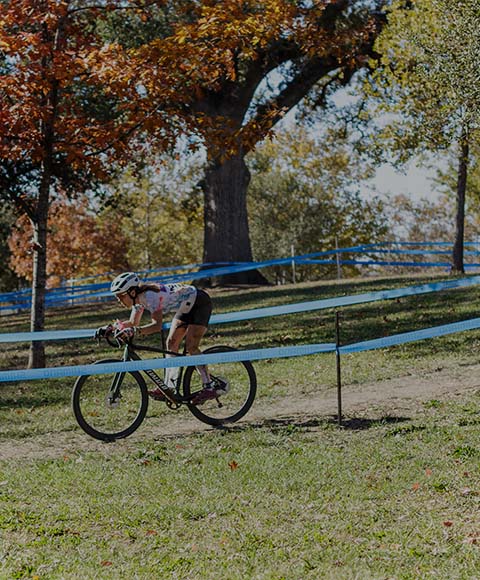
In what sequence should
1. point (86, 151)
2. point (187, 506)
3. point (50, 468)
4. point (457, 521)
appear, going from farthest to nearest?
point (86, 151) → point (50, 468) → point (187, 506) → point (457, 521)

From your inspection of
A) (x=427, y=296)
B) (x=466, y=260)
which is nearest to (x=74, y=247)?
(x=466, y=260)

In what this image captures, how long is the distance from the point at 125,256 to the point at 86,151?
35.4 meters

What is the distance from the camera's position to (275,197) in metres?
49.2

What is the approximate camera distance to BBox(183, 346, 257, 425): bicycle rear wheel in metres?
8.99

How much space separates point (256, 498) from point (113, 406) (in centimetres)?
254

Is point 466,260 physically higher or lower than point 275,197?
lower

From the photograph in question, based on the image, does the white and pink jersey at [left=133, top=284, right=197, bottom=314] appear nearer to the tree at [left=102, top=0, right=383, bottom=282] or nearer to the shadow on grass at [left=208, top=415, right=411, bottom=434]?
the shadow on grass at [left=208, top=415, right=411, bottom=434]

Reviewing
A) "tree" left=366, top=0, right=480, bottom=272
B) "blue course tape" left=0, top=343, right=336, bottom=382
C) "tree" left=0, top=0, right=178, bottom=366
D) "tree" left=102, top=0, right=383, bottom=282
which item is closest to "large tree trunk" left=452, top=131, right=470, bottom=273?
"tree" left=366, top=0, right=480, bottom=272

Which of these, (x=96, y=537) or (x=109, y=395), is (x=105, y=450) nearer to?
(x=109, y=395)

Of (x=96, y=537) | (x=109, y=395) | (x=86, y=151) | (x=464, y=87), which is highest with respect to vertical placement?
(x=464, y=87)

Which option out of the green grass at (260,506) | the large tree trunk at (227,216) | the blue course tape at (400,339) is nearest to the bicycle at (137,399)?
the green grass at (260,506)

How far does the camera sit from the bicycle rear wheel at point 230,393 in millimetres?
8992

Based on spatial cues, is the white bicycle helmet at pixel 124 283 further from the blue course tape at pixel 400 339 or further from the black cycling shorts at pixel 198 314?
the blue course tape at pixel 400 339

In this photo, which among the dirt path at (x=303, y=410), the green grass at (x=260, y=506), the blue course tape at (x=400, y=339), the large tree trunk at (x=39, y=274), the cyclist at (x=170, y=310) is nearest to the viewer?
the green grass at (x=260, y=506)
